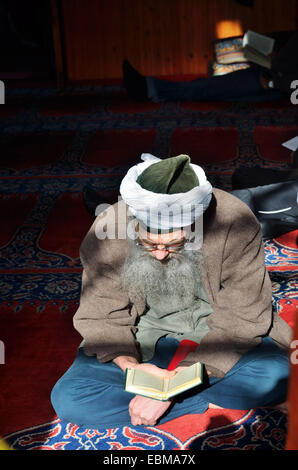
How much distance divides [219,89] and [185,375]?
4.58m

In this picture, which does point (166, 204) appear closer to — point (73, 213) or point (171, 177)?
point (171, 177)

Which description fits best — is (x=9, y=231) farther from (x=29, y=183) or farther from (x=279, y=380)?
(x=279, y=380)

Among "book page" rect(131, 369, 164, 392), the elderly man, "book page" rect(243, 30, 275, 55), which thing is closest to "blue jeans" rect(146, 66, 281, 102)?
"book page" rect(243, 30, 275, 55)

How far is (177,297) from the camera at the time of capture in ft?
6.66

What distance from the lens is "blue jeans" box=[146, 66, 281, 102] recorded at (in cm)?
580

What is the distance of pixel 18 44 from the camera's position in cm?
743

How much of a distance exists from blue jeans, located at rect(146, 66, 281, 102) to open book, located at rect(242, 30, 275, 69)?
91 millimetres

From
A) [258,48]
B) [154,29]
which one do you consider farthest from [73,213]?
[154,29]

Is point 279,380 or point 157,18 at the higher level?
point 157,18

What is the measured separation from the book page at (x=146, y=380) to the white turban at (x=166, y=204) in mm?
476

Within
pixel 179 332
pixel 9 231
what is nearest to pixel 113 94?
pixel 9 231

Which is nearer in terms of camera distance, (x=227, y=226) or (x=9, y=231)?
(x=227, y=226)

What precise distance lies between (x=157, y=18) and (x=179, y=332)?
584 centimetres

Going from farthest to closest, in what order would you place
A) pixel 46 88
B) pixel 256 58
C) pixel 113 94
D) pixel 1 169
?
pixel 46 88 < pixel 113 94 < pixel 256 58 < pixel 1 169
